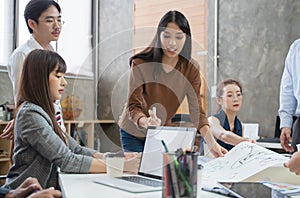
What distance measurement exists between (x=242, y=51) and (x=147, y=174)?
2774mm

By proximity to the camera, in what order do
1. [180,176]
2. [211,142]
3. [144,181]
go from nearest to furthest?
[180,176] < [144,181] < [211,142]

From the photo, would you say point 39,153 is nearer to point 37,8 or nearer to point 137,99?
point 137,99

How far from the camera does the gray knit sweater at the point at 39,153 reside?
51.2 inches

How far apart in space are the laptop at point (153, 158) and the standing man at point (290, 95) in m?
1.29

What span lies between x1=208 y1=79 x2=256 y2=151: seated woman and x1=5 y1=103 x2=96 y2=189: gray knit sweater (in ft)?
1.52

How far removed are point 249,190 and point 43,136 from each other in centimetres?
67

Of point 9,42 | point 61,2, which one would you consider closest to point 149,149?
point 9,42

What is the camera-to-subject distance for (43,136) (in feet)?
4.33

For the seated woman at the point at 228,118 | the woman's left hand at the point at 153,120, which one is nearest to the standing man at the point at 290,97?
the seated woman at the point at 228,118

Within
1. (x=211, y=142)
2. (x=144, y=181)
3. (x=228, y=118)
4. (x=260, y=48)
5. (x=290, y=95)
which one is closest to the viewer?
(x=144, y=181)

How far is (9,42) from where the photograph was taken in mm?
4078

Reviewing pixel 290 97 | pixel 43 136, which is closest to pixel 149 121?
pixel 43 136

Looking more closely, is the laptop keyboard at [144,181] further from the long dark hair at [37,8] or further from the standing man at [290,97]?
the standing man at [290,97]

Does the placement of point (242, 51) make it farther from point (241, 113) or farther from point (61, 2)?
point (61, 2)
